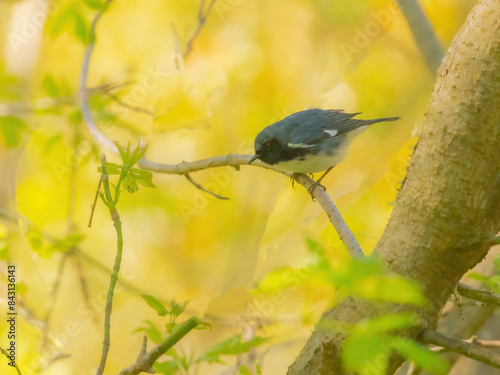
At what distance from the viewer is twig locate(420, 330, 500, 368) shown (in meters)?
0.82

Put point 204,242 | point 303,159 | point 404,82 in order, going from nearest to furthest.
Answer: point 303,159
point 404,82
point 204,242

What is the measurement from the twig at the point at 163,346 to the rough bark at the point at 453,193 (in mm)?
272

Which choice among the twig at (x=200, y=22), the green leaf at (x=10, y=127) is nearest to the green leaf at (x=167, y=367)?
the green leaf at (x=10, y=127)

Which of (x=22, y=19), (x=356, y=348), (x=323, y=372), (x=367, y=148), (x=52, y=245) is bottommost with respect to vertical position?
(x=356, y=348)

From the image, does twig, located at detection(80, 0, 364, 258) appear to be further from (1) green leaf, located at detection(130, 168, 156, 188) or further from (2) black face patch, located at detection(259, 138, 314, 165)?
(1) green leaf, located at detection(130, 168, 156, 188)

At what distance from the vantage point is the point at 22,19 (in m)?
2.26

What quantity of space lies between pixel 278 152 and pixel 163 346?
4.17 ft

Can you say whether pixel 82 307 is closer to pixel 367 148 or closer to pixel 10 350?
pixel 10 350

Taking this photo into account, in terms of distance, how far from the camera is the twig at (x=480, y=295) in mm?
929

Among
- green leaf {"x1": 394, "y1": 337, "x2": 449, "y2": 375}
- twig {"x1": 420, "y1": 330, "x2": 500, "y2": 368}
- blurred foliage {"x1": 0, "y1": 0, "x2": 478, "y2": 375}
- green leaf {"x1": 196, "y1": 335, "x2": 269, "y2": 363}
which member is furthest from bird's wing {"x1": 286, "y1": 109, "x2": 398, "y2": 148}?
green leaf {"x1": 394, "y1": 337, "x2": 449, "y2": 375}

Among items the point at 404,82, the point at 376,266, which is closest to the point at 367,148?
the point at 404,82

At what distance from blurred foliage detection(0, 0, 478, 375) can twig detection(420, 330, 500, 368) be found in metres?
0.80

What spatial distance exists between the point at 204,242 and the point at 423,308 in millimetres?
1665

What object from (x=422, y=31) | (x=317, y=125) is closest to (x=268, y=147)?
(x=317, y=125)
